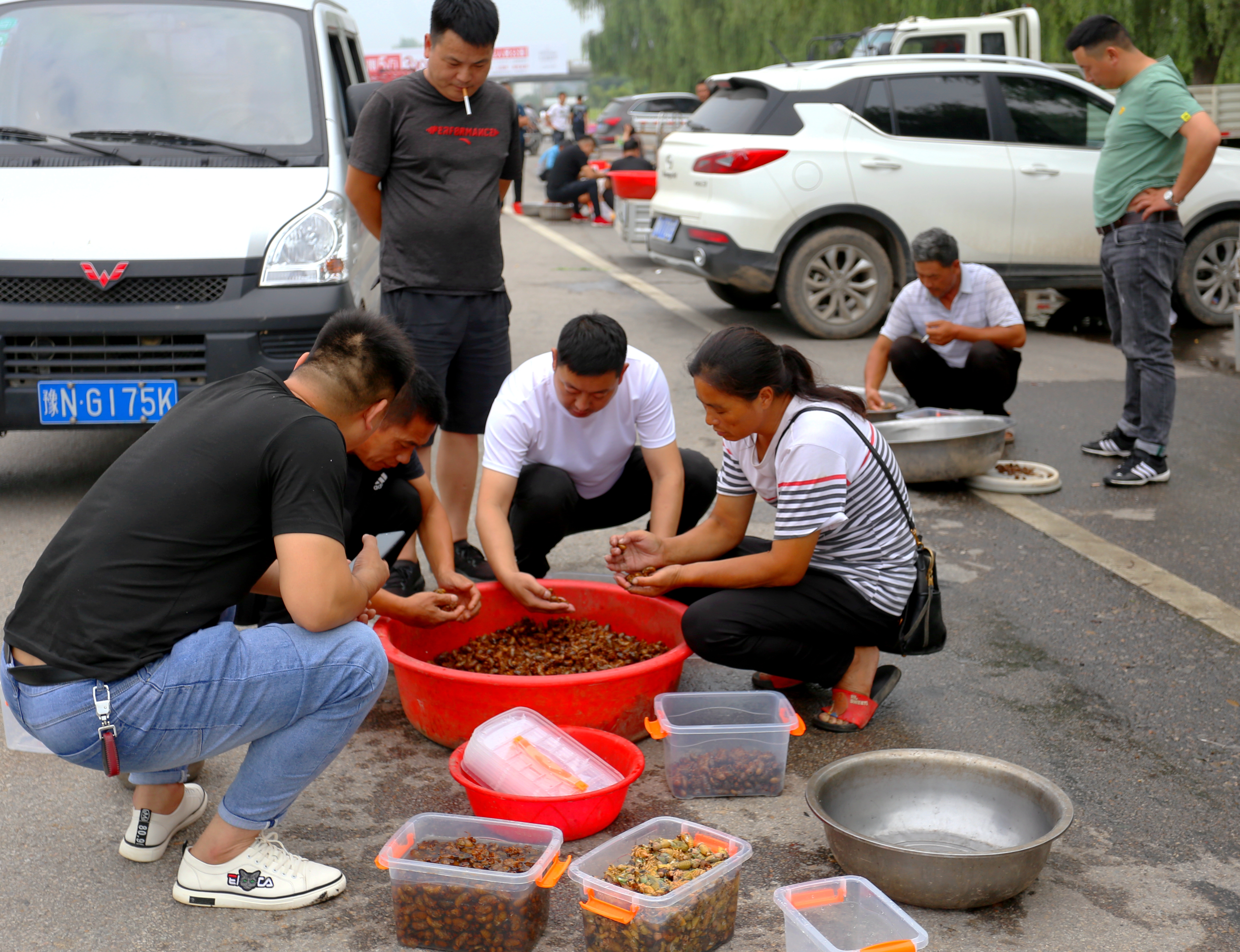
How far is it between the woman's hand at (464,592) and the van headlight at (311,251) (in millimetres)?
2083

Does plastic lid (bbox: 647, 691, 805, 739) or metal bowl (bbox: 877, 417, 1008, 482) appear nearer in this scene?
plastic lid (bbox: 647, 691, 805, 739)

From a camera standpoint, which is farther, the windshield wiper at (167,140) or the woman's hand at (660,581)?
the windshield wiper at (167,140)

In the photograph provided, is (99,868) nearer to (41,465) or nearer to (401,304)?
(401,304)

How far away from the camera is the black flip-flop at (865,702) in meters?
3.40

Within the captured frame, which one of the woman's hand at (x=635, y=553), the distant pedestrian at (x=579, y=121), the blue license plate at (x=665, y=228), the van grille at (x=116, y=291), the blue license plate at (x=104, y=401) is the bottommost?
the woman's hand at (x=635, y=553)

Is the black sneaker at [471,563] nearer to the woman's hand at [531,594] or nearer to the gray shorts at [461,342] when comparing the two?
the gray shorts at [461,342]

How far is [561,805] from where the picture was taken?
2754mm

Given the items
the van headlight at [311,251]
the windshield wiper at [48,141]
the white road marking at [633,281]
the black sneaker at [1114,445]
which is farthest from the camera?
the white road marking at [633,281]

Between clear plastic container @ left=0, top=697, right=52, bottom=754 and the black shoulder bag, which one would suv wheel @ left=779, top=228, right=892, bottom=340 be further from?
clear plastic container @ left=0, top=697, right=52, bottom=754

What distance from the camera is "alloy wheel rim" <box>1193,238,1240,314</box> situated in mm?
9047

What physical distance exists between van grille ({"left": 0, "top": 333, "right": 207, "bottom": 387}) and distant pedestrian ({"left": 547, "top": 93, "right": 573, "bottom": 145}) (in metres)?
24.0

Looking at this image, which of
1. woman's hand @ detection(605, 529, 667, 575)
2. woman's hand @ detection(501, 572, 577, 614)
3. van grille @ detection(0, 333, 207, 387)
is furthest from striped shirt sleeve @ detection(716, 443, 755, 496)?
van grille @ detection(0, 333, 207, 387)

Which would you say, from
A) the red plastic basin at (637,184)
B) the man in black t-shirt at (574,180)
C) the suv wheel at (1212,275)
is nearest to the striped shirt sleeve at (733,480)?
the suv wheel at (1212,275)

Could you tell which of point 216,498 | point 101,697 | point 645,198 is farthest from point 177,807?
point 645,198
